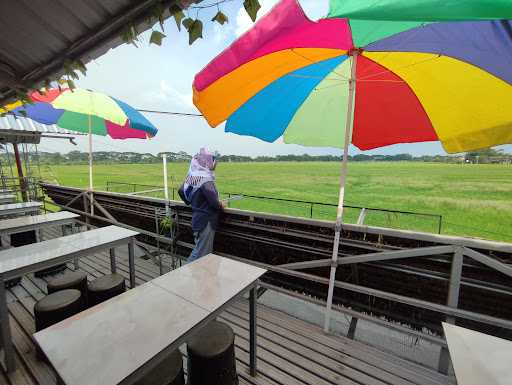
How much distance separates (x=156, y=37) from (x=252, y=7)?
1.76ft

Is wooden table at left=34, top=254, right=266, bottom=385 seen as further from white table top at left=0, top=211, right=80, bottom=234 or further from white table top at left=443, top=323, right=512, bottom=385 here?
white table top at left=0, top=211, right=80, bottom=234

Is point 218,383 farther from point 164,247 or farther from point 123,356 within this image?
point 164,247

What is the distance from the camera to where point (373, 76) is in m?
2.37

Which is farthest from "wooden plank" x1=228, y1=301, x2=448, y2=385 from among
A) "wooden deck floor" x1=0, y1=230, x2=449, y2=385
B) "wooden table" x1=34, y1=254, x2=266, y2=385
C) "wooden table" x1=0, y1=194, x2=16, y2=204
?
"wooden table" x1=0, y1=194, x2=16, y2=204

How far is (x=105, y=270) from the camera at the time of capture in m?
3.86

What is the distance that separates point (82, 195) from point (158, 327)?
585cm

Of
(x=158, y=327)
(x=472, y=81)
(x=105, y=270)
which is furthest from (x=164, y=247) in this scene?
(x=472, y=81)

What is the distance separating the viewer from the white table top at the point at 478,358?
0.95 meters

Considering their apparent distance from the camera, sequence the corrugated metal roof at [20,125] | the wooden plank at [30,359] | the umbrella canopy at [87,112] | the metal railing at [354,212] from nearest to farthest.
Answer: the wooden plank at [30,359]
the umbrella canopy at [87,112]
the metal railing at [354,212]
the corrugated metal roof at [20,125]

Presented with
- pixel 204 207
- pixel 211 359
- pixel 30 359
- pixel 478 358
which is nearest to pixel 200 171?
pixel 204 207

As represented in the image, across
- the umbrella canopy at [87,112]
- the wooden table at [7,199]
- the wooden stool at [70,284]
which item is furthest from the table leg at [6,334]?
the wooden table at [7,199]

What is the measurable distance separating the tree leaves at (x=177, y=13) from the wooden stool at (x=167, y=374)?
1845 mm

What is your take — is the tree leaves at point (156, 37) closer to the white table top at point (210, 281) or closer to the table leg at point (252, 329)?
the white table top at point (210, 281)

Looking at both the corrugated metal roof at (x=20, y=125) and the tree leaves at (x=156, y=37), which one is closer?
the tree leaves at (x=156, y=37)
